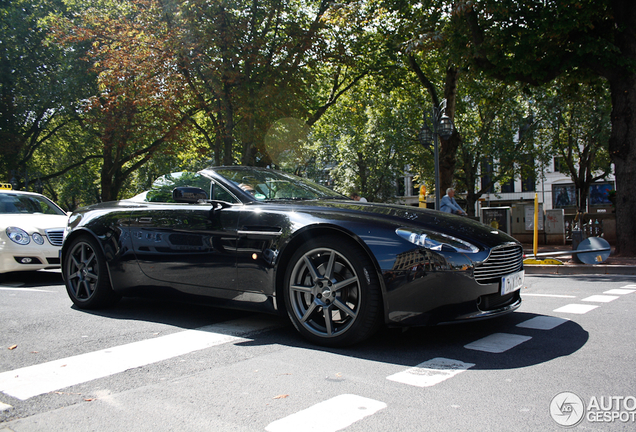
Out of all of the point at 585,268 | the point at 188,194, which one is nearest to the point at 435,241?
the point at 188,194

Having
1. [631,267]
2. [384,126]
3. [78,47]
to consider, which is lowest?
[631,267]

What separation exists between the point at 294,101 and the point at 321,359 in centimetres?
1387

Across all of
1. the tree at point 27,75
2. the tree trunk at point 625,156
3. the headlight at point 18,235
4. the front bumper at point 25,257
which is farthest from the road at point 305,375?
the tree at point 27,75

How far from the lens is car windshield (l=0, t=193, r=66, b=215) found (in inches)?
351

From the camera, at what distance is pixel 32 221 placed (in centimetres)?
842

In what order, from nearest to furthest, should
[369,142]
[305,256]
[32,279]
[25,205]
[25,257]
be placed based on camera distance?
[305,256]
[25,257]
[32,279]
[25,205]
[369,142]

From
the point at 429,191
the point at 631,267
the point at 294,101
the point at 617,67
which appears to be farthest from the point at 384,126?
the point at 631,267

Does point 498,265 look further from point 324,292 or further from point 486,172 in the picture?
point 486,172

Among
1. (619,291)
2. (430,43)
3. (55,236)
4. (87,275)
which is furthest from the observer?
(430,43)

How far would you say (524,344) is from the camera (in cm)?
371

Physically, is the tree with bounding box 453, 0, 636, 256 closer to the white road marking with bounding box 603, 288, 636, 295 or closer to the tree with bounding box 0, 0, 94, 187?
the white road marking with bounding box 603, 288, 636, 295

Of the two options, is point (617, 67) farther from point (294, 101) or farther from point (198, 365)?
point (198, 365)

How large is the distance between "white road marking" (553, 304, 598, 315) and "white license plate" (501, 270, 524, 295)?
127 cm

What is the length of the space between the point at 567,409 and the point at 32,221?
826 centimetres
